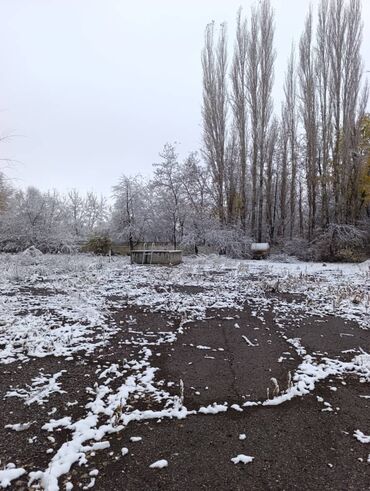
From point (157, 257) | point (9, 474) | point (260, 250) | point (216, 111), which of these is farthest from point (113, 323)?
point (216, 111)

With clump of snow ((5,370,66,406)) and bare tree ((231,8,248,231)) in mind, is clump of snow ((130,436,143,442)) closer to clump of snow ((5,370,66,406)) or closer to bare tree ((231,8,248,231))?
clump of snow ((5,370,66,406))

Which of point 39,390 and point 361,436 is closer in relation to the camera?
point 361,436

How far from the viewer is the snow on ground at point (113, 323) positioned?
226 cm

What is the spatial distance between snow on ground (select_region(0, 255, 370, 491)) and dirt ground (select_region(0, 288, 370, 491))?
0.07 m

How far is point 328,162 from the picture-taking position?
1603 cm

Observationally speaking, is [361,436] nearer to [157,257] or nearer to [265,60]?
[157,257]

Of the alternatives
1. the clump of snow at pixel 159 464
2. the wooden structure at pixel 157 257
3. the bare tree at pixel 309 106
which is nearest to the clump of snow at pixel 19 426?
the clump of snow at pixel 159 464

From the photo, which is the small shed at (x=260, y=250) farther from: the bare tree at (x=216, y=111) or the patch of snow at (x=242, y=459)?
the patch of snow at (x=242, y=459)

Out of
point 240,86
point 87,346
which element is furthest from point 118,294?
point 240,86

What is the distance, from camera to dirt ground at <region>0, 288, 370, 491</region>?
1.74m

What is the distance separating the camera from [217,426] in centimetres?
222

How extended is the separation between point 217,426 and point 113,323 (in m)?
2.80

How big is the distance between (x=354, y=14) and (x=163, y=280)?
1595cm

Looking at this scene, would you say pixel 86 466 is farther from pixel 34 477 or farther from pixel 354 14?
pixel 354 14
